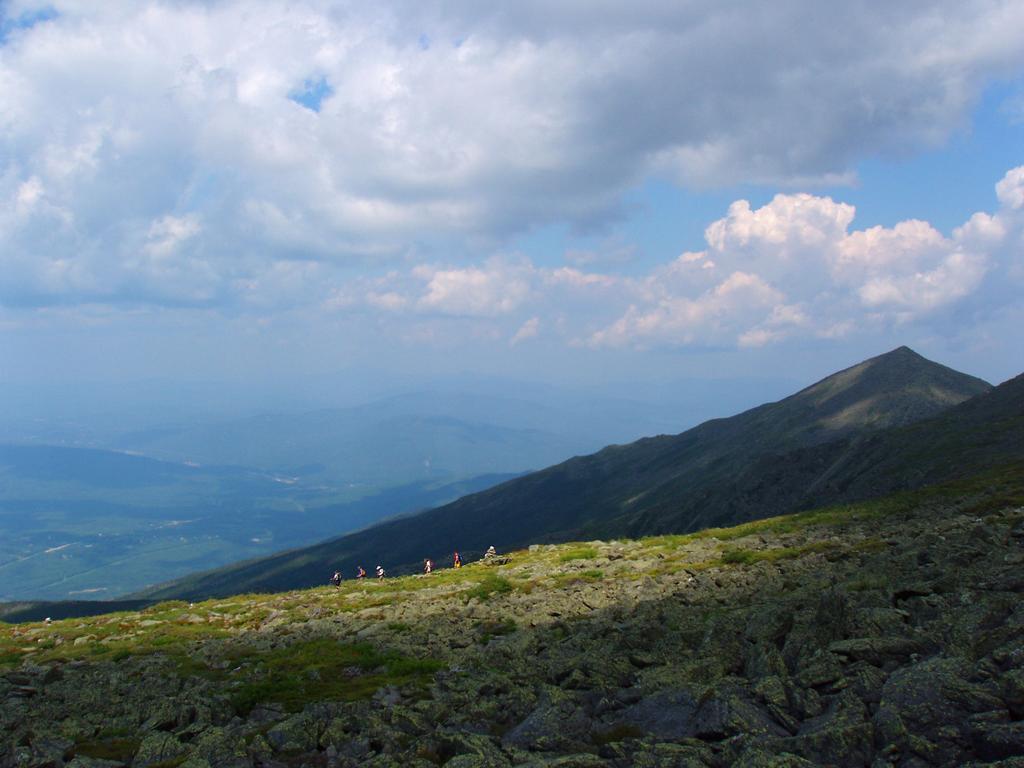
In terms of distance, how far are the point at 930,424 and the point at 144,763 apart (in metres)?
123

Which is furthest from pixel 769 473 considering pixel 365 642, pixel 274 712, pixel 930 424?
pixel 274 712

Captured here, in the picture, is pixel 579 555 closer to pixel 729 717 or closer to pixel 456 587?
pixel 456 587

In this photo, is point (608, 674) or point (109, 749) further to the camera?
point (608, 674)

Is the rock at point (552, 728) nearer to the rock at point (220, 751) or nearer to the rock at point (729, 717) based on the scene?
the rock at point (729, 717)

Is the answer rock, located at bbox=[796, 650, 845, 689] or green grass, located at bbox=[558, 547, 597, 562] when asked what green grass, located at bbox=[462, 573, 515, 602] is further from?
rock, located at bbox=[796, 650, 845, 689]

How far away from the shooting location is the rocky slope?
40.9 ft

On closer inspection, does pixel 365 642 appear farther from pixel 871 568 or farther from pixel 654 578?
pixel 871 568

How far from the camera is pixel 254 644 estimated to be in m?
29.9

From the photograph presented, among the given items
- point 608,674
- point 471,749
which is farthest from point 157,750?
point 608,674

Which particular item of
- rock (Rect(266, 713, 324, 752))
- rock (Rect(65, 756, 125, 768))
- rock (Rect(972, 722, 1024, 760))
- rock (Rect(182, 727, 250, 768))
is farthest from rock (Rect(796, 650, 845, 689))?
rock (Rect(65, 756, 125, 768))

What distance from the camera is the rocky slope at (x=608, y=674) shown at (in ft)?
40.9

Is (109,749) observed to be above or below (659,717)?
above

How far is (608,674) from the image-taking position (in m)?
18.6

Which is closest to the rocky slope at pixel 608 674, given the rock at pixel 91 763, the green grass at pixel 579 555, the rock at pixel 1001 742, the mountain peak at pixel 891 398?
the rock at pixel 1001 742
